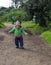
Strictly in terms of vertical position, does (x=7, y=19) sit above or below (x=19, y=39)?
below

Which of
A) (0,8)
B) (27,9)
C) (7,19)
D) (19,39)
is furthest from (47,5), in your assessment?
(0,8)

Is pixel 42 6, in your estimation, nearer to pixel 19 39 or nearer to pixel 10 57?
pixel 19 39

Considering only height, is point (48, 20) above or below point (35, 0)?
below

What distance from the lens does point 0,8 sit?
9725cm

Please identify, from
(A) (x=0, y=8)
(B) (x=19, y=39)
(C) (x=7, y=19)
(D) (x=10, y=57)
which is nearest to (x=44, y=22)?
(B) (x=19, y=39)

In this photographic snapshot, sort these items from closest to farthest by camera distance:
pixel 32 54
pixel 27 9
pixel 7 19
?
1. pixel 32 54
2. pixel 27 9
3. pixel 7 19

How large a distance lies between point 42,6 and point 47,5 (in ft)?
3.04

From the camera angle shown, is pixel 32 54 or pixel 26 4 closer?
pixel 32 54

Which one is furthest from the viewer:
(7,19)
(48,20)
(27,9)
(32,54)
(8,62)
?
(7,19)

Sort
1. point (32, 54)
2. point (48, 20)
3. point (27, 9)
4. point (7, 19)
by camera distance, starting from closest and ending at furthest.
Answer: point (32, 54) → point (48, 20) → point (27, 9) → point (7, 19)

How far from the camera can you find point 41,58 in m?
12.2

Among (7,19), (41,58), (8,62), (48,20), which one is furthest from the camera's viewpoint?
(7,19)

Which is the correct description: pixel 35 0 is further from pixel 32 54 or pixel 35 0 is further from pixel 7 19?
pixel 7 19

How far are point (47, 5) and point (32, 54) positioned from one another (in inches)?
810
